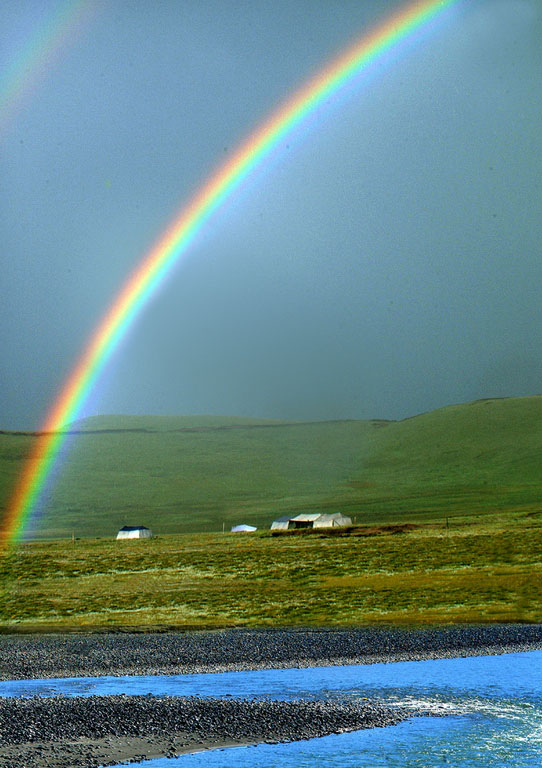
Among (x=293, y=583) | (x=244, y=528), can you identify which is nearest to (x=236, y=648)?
(x=293, y=583)

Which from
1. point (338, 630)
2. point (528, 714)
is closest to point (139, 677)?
point (528, 714)

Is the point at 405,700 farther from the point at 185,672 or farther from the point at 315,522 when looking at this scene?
the point at 315,522

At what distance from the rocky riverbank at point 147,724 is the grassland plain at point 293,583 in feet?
100

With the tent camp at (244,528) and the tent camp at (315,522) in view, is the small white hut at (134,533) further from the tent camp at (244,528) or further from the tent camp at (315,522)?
the tent camp at (315,522)

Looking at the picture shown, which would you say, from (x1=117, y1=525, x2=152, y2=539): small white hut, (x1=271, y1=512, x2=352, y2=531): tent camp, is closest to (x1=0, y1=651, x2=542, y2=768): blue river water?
(x1=271, y1=512, x2=352, y2=531): tent camp

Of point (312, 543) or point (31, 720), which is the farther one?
point (312, 543)

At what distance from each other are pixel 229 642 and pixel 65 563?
59252 mm

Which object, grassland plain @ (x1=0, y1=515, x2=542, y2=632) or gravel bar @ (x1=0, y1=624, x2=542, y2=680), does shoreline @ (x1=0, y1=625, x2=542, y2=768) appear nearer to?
gravel bar @ (x1=0, y1=624, x2=542, y2=680)

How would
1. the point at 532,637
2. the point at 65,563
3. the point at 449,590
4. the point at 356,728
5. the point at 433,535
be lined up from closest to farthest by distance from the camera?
the point at 356,728 → the point at 532,637 → the point at 449,590 → the point at 65,563 → the point at 433,535

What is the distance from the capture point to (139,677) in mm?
38062

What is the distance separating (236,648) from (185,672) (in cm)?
875

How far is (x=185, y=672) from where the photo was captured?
3894 cm

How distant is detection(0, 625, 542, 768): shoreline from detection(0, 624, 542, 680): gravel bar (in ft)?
0.19

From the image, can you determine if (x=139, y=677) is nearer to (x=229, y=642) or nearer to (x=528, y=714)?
(x=229, y=642)
